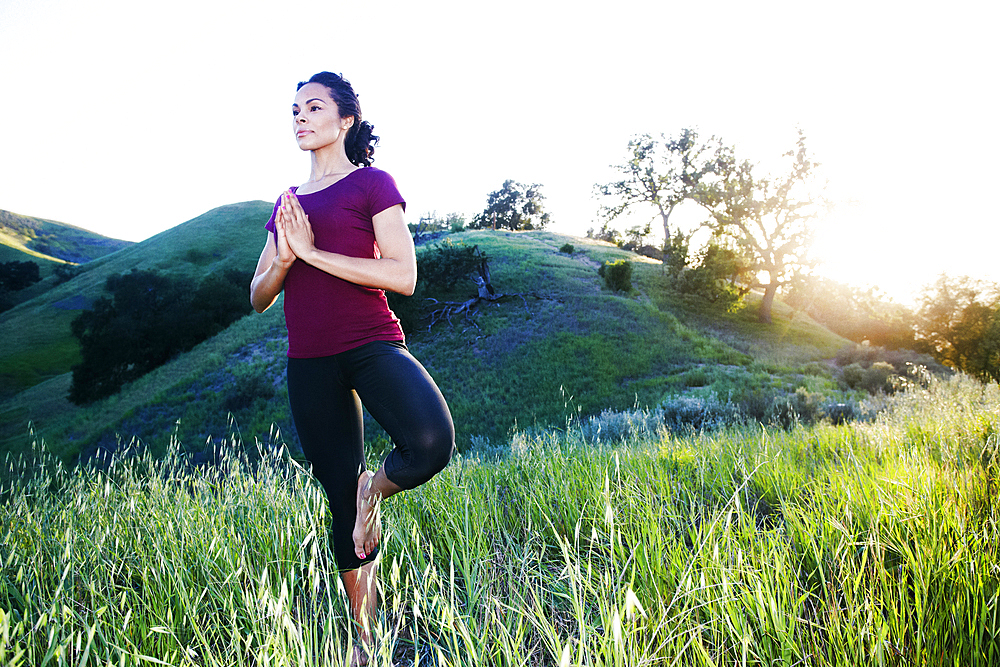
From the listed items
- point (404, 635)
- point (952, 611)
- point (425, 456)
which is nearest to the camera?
point (952, 611)

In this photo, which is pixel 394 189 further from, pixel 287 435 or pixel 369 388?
pixel 287 435

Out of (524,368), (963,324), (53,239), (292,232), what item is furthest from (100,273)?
(963,324)

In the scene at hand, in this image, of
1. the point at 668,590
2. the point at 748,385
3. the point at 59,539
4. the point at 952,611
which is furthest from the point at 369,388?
the point at 748,385

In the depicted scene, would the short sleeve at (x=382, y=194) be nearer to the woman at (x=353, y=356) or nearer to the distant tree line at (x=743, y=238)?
the woman at (x=353, y=356)

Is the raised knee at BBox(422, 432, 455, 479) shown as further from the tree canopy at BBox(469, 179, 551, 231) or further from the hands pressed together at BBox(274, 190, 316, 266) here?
the tree canopy at BBox(469, 179, 551, 231)

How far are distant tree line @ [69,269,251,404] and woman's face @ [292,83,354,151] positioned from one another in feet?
72.5

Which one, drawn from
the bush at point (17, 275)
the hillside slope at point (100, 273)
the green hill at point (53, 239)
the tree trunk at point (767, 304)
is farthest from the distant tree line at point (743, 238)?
the green hill at point (53, 239)

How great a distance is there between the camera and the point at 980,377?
11.6 metres

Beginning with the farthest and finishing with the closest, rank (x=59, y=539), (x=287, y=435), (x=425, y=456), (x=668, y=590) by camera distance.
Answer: (x=287, y=435) → (x=59, y=539) → (x=668, y=590) → (x=425, y=456)

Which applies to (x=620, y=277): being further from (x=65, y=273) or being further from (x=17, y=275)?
(x=65, y=273)

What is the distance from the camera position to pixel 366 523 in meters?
1.71

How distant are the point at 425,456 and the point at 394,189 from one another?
1.10 m

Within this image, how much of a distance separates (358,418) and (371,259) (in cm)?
66

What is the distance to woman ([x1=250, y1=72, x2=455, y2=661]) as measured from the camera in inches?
63.6
